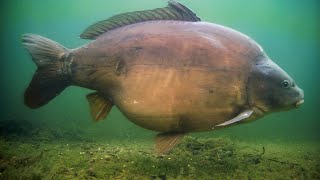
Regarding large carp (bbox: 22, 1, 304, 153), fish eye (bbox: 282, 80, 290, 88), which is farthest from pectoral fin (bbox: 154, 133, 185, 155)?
fish eye (bbox: 282, 80, 290, 88)

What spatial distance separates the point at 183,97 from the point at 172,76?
1.02ft

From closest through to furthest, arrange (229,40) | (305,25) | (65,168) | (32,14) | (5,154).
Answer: (229,40), (65,168), (5,154), (305,25), (32,14)

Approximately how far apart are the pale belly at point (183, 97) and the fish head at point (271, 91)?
0.55 feet

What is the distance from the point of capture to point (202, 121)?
12.9 ft

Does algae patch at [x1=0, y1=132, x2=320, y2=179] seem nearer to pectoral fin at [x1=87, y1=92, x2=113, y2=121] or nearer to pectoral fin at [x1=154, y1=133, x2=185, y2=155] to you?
pectoral fin at [x1=154, y1=133, x2=185, y2=155]

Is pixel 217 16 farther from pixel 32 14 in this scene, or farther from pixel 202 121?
pixel 202 121

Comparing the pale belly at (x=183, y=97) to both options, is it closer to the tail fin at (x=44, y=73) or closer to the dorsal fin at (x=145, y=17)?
the dorsal fin at (x=145, y=17)

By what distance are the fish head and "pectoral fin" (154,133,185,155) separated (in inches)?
40.8

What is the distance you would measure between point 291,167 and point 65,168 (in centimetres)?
366

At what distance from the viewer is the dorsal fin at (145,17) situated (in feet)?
14.8

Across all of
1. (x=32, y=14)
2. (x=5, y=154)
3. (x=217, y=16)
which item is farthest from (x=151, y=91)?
(x=32, y=14)

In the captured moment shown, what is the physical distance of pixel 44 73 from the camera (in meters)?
4.66

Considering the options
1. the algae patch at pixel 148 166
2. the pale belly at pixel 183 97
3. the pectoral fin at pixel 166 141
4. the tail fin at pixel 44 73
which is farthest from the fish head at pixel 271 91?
the tail fin at pixel 44 73

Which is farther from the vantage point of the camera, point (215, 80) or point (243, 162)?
point (243, 162)
